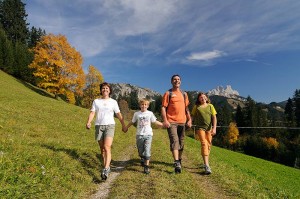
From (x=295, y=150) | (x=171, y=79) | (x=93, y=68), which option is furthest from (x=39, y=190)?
(x=295, y=150)

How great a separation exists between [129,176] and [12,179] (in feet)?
12.9

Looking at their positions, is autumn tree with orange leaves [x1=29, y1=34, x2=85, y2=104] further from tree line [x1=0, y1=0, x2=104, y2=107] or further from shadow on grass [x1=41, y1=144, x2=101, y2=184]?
shadow on grass [x1=41, y1=144, x2=101, y2=184]

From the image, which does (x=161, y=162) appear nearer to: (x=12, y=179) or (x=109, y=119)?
(x=109, y=119)

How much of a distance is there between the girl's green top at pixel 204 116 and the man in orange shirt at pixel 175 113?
571 millimetres

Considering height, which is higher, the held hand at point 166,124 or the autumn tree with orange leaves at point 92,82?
the autumn tree with orange leaves at point 92,82

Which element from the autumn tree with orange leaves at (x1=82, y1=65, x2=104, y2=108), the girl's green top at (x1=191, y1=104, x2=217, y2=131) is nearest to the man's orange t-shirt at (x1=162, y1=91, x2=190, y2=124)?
the girl's green top at (x1=191, y1=104, x2=217, y2=131)

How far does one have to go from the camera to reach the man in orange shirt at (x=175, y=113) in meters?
10.7

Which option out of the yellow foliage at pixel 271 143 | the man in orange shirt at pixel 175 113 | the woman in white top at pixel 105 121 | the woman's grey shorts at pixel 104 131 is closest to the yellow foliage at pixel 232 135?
the yellow foliage at pixel 271 143

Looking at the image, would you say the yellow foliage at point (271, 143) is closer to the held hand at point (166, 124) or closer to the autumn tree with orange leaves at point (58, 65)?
the autumn tree with orange leaves at point (58, 65)

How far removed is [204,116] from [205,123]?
0.89 ft

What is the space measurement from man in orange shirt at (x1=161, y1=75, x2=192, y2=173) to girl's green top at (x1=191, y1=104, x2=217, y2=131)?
0.57m

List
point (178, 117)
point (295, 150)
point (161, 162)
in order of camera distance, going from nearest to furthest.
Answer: point (178, 117), point (161, 162), point (295, 150)

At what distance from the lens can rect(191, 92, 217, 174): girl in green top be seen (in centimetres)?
1087

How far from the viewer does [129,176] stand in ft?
31.5
